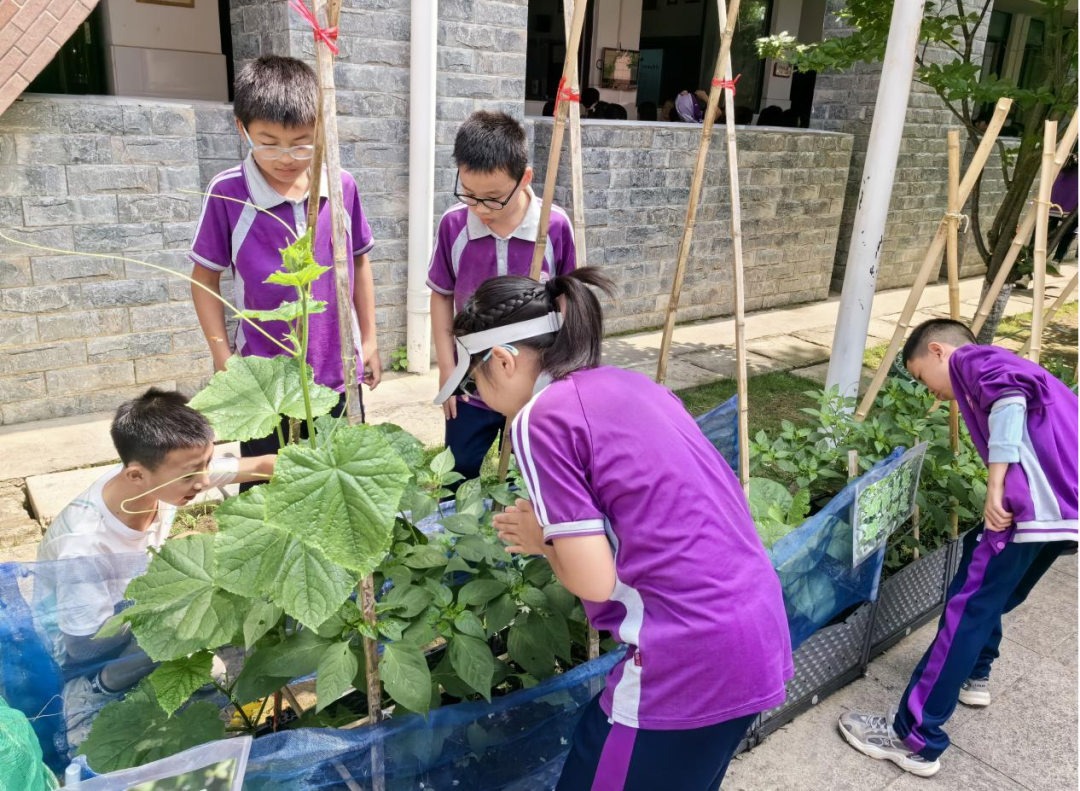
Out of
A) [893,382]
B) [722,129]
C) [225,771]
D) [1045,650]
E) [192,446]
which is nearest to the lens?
[225,771]

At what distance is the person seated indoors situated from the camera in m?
1.91

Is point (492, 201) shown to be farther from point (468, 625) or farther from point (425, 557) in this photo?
point (468, 625)

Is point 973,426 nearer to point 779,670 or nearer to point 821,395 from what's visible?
point 821,395

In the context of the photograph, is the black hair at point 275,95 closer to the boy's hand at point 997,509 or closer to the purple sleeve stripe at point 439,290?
the purple sleeve stripe at point 439,290

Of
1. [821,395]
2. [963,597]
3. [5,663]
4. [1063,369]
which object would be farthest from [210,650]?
[1063,369]

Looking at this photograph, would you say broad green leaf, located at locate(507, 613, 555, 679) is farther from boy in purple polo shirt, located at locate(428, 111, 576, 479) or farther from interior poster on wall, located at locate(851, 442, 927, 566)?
interior poster on wall, located at locate(851, 442, 927, 566)

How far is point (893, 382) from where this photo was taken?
3404 mm

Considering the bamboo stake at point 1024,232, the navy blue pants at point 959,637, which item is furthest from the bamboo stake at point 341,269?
the bamboo stake at point 1024,232

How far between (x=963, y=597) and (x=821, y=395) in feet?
3.26

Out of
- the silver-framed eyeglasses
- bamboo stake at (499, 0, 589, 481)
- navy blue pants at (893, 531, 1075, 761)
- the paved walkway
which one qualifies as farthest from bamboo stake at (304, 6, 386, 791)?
navy blue pants at (893, 531, 1075, 761)

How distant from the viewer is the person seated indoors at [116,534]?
6.25ft

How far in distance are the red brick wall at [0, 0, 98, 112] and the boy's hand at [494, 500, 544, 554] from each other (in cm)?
329

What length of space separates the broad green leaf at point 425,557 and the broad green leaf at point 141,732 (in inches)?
19.1

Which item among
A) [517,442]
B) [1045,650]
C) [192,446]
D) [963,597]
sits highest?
[517,442]
